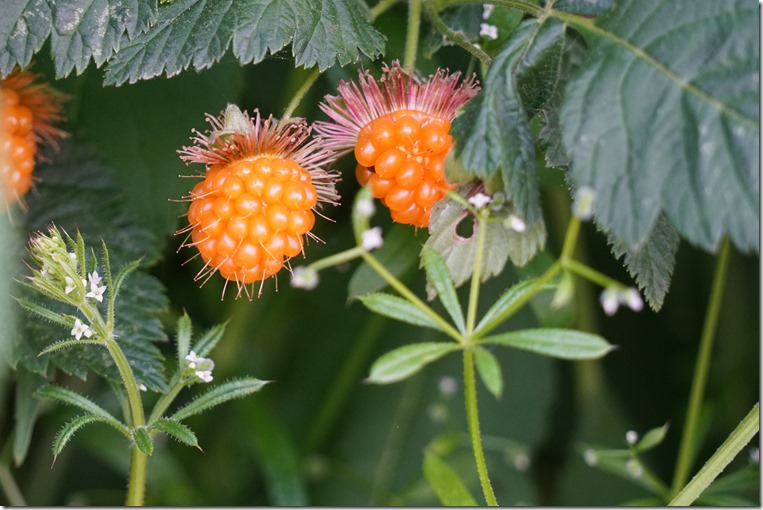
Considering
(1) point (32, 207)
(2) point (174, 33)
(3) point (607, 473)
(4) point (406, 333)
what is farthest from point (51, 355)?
(3) point (607, 473)

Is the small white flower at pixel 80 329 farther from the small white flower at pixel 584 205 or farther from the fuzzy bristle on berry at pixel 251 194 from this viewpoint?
the small white flower at pixel 584 205

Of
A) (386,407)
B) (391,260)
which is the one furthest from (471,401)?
(386,407)

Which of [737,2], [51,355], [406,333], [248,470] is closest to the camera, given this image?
[737,2]

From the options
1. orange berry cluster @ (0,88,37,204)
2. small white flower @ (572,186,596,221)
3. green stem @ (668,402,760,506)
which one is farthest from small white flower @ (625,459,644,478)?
orange berry cluster @ (0,88,37,204)

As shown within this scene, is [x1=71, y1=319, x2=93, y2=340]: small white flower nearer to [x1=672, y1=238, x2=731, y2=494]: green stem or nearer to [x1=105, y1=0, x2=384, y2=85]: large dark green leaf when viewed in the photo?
[x1=105, y1=0, x2=384, y2=85]: large dark green leaf

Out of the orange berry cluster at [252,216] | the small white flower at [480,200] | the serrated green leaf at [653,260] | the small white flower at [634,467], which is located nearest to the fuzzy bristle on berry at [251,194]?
the orange berry cluster at [252,216]

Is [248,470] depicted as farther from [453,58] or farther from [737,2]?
[737,2]
